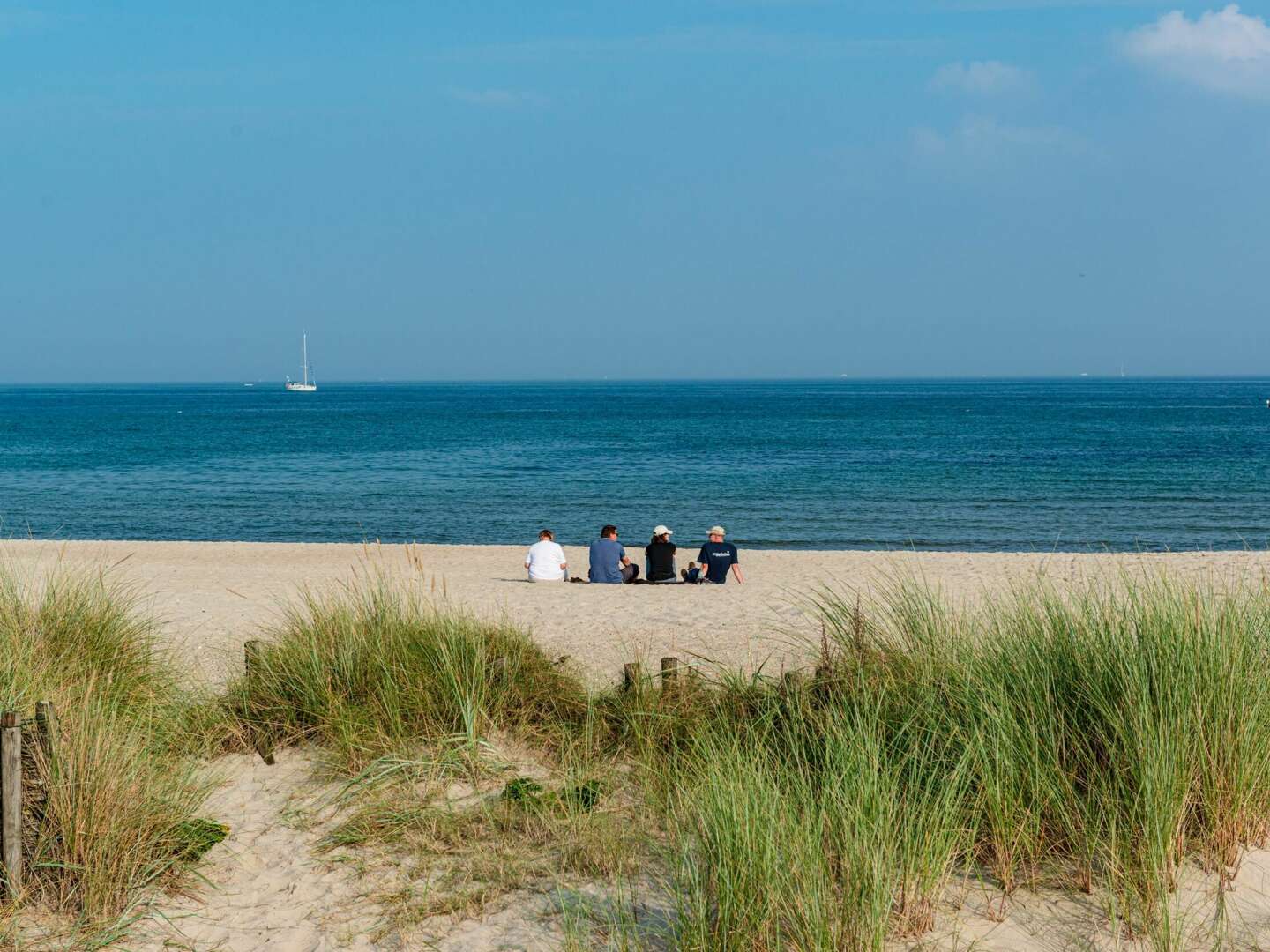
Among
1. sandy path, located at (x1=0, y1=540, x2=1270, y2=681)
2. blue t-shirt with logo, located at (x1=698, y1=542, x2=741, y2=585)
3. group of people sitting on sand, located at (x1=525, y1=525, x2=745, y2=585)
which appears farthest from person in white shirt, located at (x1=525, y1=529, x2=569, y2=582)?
blue t-shirt with logo, located at (x1=698, y1=542, x2=741, y2=585)

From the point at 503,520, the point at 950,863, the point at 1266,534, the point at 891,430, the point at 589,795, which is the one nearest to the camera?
the point at 950,863

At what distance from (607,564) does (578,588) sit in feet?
2.33

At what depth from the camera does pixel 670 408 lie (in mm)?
127188

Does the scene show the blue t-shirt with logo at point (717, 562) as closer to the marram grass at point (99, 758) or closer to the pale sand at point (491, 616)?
the pale sand at point (491, 616)

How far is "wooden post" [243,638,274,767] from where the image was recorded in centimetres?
693

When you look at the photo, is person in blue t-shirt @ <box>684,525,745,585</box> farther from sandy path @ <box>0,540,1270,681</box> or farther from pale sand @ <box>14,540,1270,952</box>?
pale sand @ <box>14,540,1270,952</box>

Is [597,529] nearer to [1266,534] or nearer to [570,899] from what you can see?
[1266,534]

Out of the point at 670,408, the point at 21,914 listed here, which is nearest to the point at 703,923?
the point at 21,914

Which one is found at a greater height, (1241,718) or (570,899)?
(1241,718)

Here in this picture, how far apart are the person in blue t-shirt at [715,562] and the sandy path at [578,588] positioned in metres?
0.42

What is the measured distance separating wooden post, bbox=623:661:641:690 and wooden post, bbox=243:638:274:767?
7.11 feet

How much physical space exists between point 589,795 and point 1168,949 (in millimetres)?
2873

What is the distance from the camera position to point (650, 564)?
53.6ft

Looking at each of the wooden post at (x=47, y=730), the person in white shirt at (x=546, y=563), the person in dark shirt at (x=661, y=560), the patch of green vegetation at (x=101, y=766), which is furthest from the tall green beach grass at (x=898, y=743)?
the person in white shirt at (x=546, y=563)
